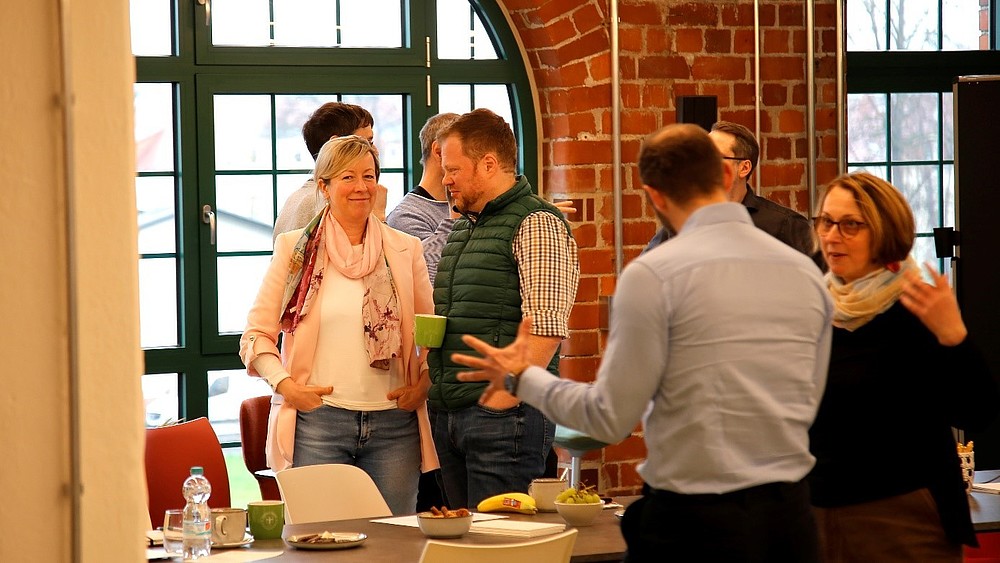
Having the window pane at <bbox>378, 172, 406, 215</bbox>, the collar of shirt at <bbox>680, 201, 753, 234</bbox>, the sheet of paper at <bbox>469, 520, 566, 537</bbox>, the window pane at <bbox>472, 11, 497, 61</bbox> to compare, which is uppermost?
the window pane at <bbox>472, 11, 497, 61</bbox>

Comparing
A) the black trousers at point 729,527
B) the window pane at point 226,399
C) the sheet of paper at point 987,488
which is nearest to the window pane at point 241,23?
the window pane at point 226,399

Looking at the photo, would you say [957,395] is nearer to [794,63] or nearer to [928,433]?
[928,433]

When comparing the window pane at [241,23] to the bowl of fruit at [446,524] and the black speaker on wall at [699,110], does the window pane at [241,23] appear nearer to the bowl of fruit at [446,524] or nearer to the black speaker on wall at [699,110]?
the black speaker on wall at [699,110]

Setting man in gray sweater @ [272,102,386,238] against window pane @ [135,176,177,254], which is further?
window pane @ [135,176,177,254]

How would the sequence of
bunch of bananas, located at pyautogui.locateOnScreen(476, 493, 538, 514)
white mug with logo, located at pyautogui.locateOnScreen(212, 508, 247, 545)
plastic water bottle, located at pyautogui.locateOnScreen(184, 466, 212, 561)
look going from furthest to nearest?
bunch of bananas, located at pyautogui.locateOnScreen(476, 493, 538, 514), white mug with logo, located at pyautogui.locateOnScreen(212, 508, 247, 545), plastic water bottle, located at pyautogui.locateOnScreen(184, 466, 212, 561)

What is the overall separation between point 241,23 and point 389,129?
736mm

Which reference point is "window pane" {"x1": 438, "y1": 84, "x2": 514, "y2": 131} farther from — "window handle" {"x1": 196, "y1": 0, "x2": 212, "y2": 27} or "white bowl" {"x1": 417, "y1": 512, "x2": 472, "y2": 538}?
"white bowl" {"x1": 417, "y1": 512, "x2": 472, "y2": 538}

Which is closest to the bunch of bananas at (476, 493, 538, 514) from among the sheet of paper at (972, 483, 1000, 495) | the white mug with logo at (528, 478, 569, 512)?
the white mug with logo at (528, 478, 569, 512)

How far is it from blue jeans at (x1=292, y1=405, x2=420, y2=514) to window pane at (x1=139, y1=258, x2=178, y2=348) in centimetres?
151

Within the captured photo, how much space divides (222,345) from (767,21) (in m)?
2.56

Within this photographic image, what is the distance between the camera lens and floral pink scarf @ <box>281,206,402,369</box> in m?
3.67

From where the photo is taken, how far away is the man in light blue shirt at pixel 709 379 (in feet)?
7.02

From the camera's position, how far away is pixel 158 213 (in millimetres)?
4973

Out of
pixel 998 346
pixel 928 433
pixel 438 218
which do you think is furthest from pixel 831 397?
pixel 998 346
